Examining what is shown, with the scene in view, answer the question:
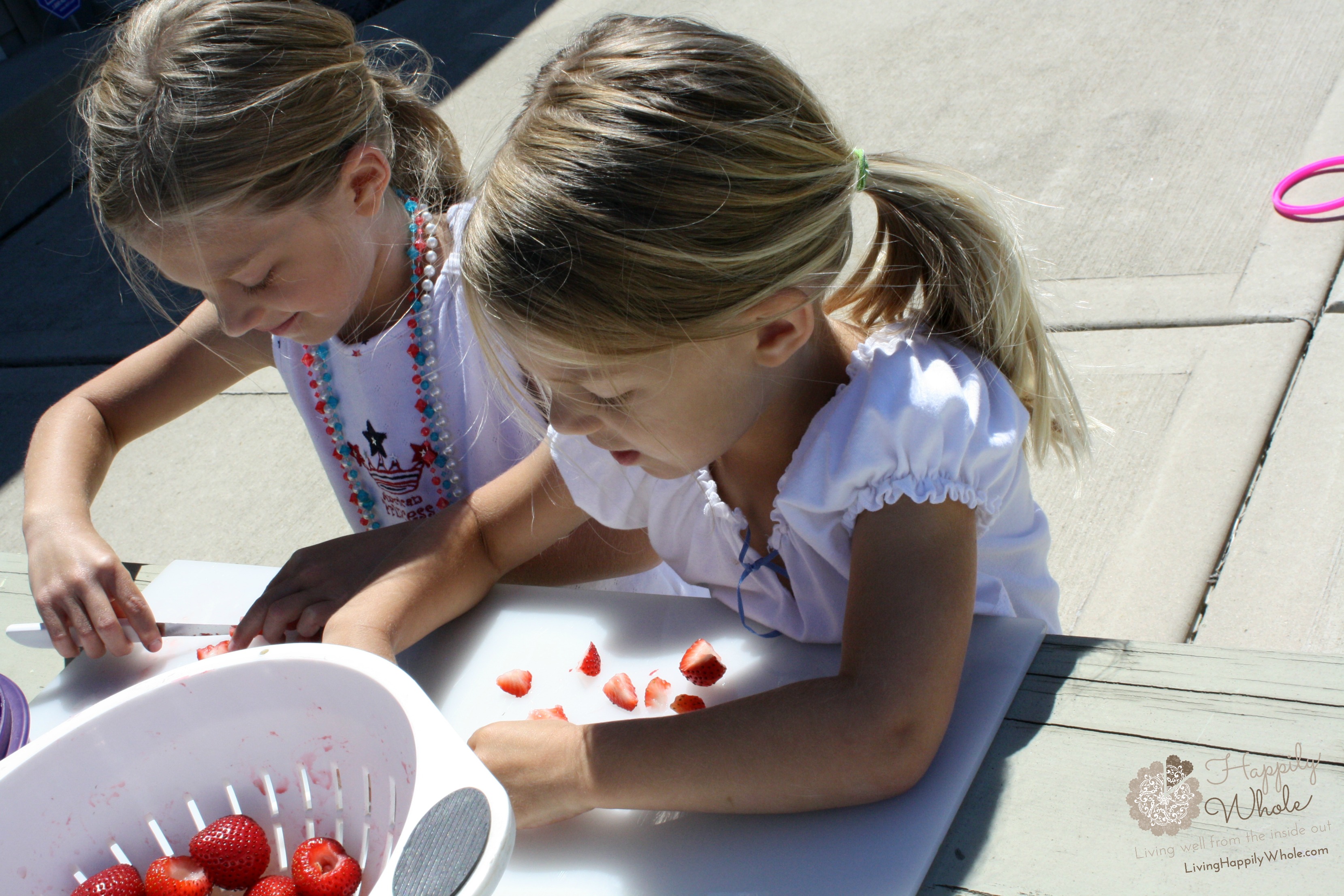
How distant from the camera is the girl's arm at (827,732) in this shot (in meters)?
0.95

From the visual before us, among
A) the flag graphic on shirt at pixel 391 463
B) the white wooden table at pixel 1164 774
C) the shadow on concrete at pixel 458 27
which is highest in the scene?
the white wooden table at pixel 1164 774

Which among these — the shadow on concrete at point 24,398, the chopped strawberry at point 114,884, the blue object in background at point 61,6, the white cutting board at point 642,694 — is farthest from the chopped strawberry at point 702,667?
the blue object in background at point 61,6

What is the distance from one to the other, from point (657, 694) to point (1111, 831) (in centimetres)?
48

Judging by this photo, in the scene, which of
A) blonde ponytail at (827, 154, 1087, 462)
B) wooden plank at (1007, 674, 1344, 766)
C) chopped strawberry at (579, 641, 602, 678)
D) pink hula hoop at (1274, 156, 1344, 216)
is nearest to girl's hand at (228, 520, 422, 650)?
chopped strawberry at (579, 641, 602, 678)

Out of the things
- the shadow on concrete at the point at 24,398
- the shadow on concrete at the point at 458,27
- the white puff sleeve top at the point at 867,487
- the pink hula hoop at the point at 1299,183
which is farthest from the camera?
the shadow on concrete at the point at 458,27

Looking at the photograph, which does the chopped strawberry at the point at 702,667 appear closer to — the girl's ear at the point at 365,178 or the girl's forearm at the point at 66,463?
the girl's ear at the point at 365,178

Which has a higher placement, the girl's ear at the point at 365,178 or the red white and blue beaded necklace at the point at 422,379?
the girl's ear at the point at 365,178

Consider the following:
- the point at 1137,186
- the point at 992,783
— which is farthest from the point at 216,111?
the point at 1137,186

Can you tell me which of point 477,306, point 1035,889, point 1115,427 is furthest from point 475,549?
point 1115,427

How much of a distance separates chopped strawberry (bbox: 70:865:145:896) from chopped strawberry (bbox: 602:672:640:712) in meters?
0.50

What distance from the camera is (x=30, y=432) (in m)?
3.61

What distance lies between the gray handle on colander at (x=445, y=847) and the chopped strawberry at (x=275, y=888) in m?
0.26

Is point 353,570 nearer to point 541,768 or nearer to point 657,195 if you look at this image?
point 541,768

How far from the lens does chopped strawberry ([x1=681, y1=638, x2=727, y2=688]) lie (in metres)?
1.14
